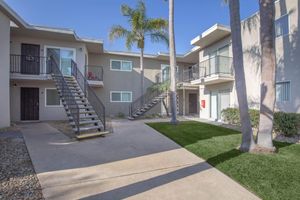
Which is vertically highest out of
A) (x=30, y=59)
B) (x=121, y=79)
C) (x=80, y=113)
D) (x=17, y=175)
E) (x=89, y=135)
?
(x=30, y=59)

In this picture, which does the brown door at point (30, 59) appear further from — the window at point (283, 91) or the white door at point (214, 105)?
the window at point (283, 91)

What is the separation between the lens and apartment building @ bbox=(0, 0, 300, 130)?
33.5 ft

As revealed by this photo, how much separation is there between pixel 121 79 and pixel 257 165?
48.3 feet

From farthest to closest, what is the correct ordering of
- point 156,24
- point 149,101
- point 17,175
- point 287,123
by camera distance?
point 149,101 < point 156,24 < point 287,123 < point 17,175

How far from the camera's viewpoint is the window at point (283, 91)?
1011 cm

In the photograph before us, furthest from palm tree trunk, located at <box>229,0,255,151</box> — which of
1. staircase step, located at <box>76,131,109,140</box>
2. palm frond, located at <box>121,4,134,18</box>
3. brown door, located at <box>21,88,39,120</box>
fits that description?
brown door, located at <box>21,88,39,120</box>

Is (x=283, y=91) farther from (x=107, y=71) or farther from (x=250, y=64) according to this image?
(x=107, y=71)

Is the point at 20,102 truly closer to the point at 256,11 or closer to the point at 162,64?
the point at 162,64

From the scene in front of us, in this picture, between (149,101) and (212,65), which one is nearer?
(212,65)

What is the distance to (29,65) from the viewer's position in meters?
13.6

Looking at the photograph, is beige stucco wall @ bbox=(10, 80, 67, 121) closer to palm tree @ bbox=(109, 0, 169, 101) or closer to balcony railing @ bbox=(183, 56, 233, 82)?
palm tree @ bbox=(109, 0, 169, 101)

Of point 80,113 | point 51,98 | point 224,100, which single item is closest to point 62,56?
point 51,98

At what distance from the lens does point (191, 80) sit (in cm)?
1717

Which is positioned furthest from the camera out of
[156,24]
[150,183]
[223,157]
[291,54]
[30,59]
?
[156,24]
